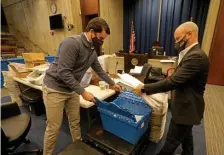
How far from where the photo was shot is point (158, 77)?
1840 mm

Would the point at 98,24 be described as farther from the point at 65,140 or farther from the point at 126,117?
the point at 65,140

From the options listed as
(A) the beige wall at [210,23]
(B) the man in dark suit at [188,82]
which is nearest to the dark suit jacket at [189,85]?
(B) the man in dark suit at [188,82]

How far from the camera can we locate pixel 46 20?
5.64 meters

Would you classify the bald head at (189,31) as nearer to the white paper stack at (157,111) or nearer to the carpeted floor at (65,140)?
the white paper stack at (157,111)

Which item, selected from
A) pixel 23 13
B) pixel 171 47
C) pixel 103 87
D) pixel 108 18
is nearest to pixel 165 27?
pixel 171 47

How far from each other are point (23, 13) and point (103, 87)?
280 inches

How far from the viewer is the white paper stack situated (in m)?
1.51

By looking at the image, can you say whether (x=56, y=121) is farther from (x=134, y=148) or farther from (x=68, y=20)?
(x=68, y=20)

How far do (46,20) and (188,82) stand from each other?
606 cm

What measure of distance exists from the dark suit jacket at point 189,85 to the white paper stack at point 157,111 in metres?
0.31

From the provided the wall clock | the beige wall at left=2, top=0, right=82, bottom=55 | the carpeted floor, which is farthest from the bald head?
the wall clock

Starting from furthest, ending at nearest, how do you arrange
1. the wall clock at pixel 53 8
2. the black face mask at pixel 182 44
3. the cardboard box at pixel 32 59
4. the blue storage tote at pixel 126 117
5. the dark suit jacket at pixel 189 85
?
the wall clock at pixel 53 8, the cardboard box at pixel 32 59, the blue storage tote at pixel 126 117, the black face mask at pixel 182 44, the dark suit jacket at pixel 189 85

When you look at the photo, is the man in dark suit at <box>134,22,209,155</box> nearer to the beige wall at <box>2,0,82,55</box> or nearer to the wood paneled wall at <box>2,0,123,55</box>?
the wood paneled wall at <box>2,0,123,55</box>

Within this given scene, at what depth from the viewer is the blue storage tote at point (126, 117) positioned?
124cm
